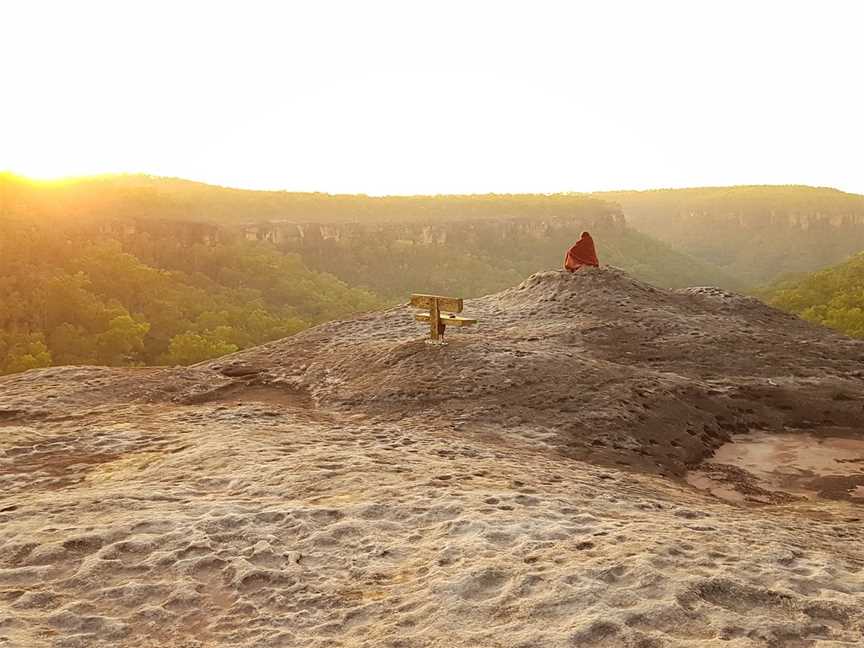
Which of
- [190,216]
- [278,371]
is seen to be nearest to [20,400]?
[278,371]

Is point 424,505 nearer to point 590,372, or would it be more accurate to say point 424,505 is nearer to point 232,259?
point 590,372

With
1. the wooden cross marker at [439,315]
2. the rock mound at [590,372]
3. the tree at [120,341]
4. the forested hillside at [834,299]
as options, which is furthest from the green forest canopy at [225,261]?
the forested hillside at [834,299]

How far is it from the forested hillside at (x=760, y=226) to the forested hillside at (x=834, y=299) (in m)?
48.2

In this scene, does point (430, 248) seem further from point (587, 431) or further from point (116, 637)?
point (116, 637)

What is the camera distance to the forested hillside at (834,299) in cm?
2933

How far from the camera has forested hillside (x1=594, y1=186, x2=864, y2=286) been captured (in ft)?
339

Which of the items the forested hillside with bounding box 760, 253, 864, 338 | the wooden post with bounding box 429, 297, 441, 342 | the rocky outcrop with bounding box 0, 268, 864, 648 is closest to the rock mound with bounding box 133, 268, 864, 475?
the rocky outcrop with bounding box 0, 268, 864, 648

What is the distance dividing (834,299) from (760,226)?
90376mm

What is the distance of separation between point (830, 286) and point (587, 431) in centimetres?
3801

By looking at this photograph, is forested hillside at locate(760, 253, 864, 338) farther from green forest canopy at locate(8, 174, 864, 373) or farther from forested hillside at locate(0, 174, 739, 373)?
green forest canopy at locate(8, 174, 864, 373)

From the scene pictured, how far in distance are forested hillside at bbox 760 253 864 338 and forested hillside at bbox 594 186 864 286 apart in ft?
158

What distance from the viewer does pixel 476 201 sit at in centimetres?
9906

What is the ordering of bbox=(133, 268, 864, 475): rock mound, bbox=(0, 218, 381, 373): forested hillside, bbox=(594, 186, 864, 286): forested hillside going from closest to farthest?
1. bbox=(133, 268, 864, 475): rock mound
2. bbox=(0, 218, 381, 373): forested hillside
3. bbox=(594, 186, 864, 286): forested hillside

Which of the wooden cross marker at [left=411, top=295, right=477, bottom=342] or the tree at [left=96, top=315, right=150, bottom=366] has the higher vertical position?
the wooden cross marker at [left=411, top=295, right=477, bottom=342]
